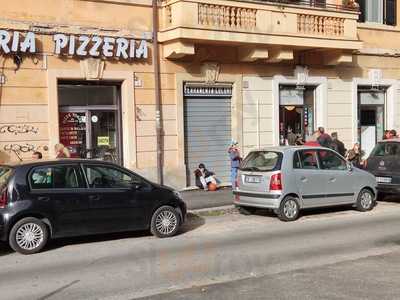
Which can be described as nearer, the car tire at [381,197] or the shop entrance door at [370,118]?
the car tire at [381,197]

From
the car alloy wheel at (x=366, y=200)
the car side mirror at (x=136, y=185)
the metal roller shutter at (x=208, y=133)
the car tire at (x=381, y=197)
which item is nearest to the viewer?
the car side mirror at (x=136, y=185)

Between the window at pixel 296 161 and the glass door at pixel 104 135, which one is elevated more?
the glass door at pixel 104 135

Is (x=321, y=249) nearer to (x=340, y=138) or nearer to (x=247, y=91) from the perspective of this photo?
(x=247, y=91)

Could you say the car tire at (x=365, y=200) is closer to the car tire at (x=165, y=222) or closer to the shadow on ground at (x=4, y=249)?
the car tire at (x=165, y=222)

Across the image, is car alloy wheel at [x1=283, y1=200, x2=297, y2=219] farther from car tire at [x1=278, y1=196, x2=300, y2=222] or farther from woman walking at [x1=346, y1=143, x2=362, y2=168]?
woman walking at [x1=346, y1=143, x2=362, y2=168]

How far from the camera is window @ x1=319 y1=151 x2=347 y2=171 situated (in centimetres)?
1332

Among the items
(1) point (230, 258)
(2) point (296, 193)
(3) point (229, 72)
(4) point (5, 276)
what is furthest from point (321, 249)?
(3) point (229, 72)

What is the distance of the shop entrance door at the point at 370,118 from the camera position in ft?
73.1

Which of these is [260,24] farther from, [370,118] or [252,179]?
[370,118]

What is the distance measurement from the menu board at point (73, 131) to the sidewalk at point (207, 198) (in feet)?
9.80

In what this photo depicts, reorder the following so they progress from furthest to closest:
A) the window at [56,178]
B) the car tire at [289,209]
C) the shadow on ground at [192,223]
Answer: the car tire at [289,209]
the shadow on ground at [192,223]
the window at [56,178]

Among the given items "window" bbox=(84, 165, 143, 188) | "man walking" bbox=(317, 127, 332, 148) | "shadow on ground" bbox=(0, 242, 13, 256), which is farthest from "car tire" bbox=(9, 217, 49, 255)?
"man walking" bbox=(317, 127, 332, 148)

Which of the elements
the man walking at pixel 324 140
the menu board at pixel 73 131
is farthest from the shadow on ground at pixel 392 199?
the menu board at pixel 73 131

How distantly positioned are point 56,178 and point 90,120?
258 inches
